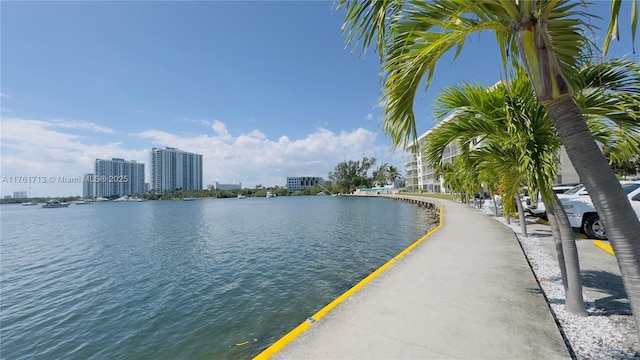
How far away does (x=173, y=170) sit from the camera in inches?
4825

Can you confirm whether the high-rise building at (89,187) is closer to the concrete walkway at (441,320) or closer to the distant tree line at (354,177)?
the distant tree line at (354,177)

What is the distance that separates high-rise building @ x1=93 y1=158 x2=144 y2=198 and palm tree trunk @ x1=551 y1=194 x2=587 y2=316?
12917cm

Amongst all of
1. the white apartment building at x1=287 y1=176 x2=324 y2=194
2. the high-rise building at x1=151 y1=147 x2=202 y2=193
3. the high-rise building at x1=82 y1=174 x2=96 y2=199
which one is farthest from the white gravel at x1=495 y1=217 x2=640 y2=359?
the white apartment building at x1=287 y1=176 x2=324 y2=194

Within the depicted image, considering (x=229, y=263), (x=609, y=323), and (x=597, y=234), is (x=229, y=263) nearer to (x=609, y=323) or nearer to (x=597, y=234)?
(x=609, y=323)

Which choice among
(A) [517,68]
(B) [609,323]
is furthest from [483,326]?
(A) [517,68]

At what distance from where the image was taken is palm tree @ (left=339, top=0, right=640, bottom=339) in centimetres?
152

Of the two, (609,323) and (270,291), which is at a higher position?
(609,323)

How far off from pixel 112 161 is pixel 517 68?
13131cm

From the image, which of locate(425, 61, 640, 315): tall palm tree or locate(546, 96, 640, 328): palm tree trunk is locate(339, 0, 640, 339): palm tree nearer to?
locate(546, 96, 640, 328): palm tree trunk

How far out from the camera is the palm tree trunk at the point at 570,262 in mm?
3309

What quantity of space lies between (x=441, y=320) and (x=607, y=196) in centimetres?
245

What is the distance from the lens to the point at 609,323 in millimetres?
3262

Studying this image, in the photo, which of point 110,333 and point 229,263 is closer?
point 110,333

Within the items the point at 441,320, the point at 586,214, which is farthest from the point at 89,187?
the point at 586,214
